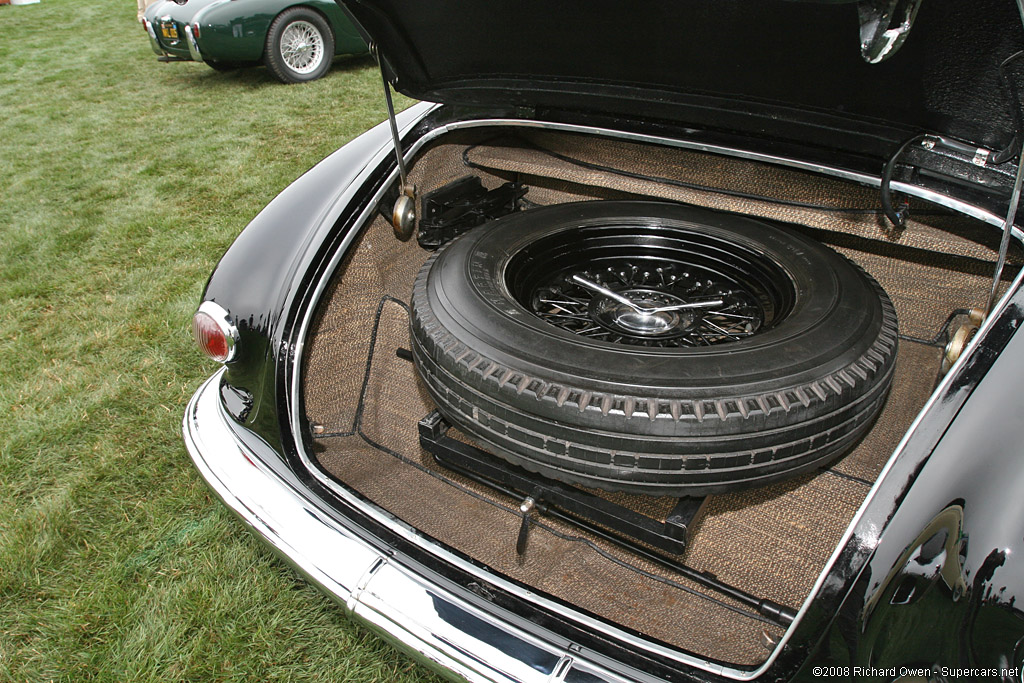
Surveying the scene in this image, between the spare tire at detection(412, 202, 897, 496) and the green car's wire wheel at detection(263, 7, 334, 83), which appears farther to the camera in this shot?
the green car's wire wheel at detection(263, 7, 334, 83)

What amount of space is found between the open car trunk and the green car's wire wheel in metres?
5.66

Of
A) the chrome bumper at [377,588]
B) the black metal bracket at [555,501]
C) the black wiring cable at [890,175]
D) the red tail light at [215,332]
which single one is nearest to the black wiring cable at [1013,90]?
the black wiring cable at [890,175]

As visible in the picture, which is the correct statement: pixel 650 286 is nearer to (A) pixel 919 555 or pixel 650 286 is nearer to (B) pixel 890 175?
(B) pixel 890 175

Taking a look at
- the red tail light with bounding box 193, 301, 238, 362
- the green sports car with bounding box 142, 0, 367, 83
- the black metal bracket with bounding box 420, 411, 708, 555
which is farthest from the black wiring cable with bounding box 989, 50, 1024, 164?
the green sports car with bounding box 142, 0, 367, 83

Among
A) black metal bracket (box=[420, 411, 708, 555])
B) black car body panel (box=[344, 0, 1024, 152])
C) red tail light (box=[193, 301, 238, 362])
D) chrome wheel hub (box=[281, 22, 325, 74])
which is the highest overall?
black car body panel (box=[344, 0, 1024, 152])

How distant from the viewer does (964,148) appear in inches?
52.9

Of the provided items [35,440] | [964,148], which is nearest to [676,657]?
[964,148]

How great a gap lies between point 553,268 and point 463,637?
939 mm

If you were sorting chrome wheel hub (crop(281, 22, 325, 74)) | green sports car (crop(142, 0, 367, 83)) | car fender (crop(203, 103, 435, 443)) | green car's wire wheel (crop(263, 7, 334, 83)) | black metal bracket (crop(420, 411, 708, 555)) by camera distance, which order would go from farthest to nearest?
chrome wheel hub (crop(281, 22, 325, 74)), green car's wire wheel (crop(263, 7, 334, 83)), green sports car (crop(142, 0, 367, 83)), car fender (crop(203, 103, 435, 443)), black metal bracket (crop(420, 411, 708, 555))

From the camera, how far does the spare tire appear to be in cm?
114

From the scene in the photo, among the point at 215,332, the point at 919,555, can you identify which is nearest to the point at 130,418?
the point at 215,332

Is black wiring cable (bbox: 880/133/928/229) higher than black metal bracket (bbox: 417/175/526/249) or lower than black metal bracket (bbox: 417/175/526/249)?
higher

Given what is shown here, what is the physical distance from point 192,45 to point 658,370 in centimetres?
699

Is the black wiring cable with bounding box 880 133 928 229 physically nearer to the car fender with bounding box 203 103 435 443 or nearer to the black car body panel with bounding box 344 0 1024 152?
the black car body panel with bounding box 344 0 1024 152
